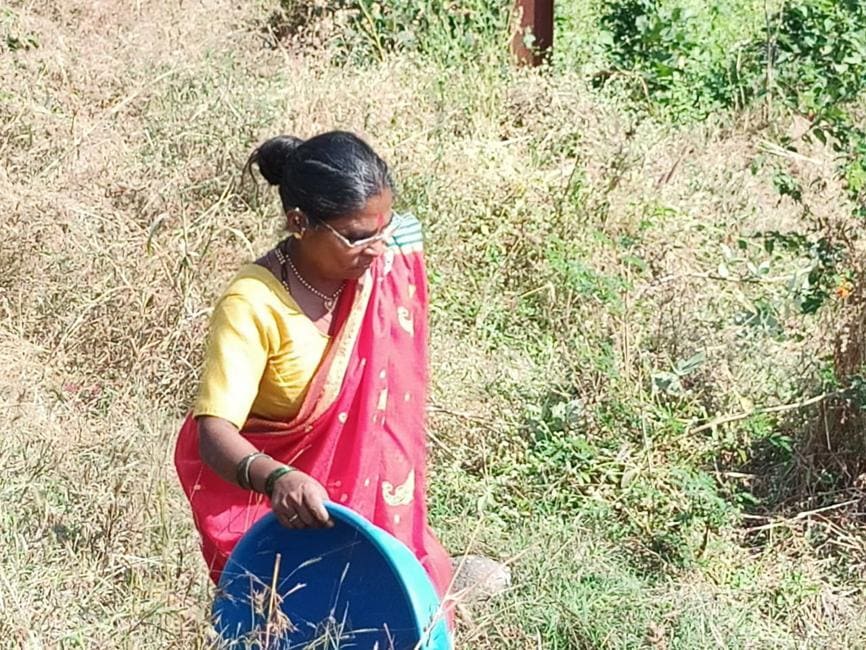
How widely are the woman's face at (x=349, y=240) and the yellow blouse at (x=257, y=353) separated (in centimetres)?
9

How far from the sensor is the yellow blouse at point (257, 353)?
2627 mm

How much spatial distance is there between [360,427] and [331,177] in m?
0.50

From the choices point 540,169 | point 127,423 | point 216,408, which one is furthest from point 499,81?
point 216,408

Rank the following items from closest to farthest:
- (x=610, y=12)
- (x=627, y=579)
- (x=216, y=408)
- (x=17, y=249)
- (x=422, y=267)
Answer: (x=216, y=408) < (x=422, y=267) < (x=627, y=579) < (x=17, y=249) < (x=610, y=12)

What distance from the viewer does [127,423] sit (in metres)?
4.10

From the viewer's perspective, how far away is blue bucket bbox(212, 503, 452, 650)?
2.53m

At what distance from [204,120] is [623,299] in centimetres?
197

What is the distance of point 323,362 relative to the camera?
9.20 ft

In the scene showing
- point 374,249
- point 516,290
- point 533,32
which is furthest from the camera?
point 533,32

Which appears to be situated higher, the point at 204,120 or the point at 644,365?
the point at 204,120

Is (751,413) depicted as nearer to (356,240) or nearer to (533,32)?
(356,240)

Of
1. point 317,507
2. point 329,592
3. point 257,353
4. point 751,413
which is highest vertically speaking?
point 257,353

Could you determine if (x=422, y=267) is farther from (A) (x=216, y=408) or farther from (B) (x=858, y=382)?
(B) (x=858, y=382)

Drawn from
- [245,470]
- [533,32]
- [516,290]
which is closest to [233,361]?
[245,470]
